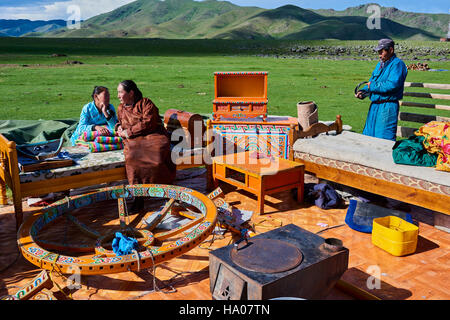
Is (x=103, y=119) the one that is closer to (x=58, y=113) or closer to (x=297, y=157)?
(x=297, y=157)

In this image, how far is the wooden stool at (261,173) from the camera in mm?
5645

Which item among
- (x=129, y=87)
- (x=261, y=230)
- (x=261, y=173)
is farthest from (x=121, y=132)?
(x=261, y=230)

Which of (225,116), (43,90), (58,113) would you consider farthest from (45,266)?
(43,90)

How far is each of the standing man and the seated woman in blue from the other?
4678 millimetres

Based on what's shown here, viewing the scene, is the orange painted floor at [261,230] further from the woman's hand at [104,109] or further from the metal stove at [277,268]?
the woman's hand at [104,109]

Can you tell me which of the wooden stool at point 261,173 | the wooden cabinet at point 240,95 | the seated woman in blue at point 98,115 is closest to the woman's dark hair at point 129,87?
the seated woman in blue at point 98,115

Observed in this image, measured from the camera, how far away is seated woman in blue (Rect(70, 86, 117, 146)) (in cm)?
678

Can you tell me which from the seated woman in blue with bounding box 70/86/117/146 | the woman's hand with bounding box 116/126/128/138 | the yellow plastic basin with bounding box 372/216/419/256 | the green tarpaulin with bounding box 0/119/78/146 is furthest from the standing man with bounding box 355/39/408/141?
the green tarpaulin with bounding box 0/119/78/146

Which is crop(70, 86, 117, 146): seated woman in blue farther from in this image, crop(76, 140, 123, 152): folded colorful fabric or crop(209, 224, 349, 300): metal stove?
crop(209, 224, 349, 300): metal stove

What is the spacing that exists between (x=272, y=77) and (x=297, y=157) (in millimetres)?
19519

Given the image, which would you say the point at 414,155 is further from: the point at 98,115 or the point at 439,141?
the point at 98,115

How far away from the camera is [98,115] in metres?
6.90

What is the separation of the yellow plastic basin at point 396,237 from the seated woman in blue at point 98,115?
4558mm

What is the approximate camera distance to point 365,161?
561 centimetres
